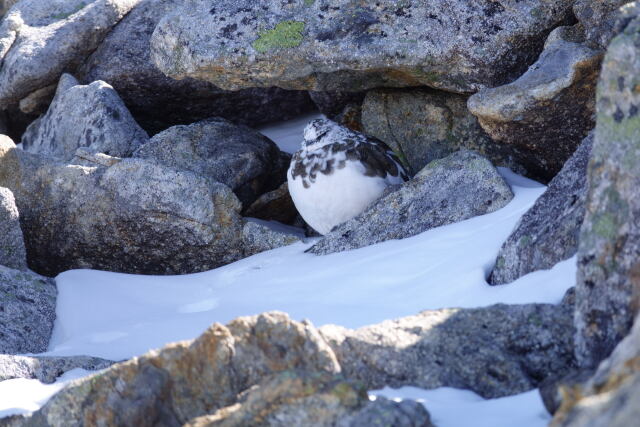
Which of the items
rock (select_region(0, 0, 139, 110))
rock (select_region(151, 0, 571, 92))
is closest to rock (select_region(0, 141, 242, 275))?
rock (select_region(151, 0, 571, 92))

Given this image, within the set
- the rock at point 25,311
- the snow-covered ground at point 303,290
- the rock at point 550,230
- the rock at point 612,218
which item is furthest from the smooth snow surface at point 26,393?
the rock at point 612,218

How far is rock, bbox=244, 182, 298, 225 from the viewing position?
24.5 feet

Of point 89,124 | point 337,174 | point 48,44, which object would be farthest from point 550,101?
point 48,44

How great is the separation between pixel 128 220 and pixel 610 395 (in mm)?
4764

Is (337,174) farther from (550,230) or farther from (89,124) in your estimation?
(89,124)

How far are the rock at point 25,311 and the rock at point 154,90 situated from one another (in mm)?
2922

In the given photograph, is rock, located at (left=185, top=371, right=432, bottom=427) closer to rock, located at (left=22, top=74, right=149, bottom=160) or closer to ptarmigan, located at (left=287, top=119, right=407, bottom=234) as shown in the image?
ptarmigan, located at (left=287, top=119, right=407, bottom=234)

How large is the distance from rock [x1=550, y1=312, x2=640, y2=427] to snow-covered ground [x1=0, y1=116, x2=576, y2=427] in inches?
52.4

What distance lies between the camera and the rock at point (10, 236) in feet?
20.7

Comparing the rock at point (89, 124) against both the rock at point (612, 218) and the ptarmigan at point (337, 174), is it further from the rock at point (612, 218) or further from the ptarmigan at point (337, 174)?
the rock at point (612, 218)

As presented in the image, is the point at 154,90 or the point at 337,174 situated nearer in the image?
the point at 337,174

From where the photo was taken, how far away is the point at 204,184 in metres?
6.71

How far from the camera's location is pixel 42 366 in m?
4.91

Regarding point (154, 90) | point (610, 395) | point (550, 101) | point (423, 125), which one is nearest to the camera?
point (610, 395)
